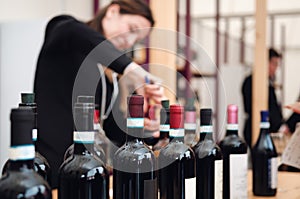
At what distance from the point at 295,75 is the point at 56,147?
6367 millimetres

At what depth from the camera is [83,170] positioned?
0.82 m

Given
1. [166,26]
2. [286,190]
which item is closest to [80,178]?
[286,190]

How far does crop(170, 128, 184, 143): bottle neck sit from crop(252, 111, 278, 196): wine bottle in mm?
521

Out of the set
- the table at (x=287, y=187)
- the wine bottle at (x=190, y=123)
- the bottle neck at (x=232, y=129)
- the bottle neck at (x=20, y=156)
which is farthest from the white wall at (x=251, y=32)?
the bottle neck at (x=20, y=156)

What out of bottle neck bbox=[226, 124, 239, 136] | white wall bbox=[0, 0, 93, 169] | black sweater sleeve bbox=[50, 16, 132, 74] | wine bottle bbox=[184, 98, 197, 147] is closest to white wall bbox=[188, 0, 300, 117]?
white wall bbox=[0, 0, 93, 169]

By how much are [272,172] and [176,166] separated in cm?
58

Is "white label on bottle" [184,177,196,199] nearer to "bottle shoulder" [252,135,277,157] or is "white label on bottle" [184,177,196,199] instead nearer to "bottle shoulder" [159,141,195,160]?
"bottle shoulder" [159,141,195,160]

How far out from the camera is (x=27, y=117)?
64cm

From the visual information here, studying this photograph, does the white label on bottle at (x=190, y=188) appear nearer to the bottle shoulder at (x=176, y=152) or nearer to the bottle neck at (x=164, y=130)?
the bottle shoulder at (x=176, y=152)

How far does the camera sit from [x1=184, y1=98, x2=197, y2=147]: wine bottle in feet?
3.54

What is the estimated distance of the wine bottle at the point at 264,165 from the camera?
1398mm

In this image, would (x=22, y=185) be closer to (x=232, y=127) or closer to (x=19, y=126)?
(x=19, y=126)

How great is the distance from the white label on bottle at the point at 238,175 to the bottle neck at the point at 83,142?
475 millimetres

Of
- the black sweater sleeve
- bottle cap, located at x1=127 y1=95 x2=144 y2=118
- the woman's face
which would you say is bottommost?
bottle cap, located at x1=127 y1=95 x2=144 y2=118
